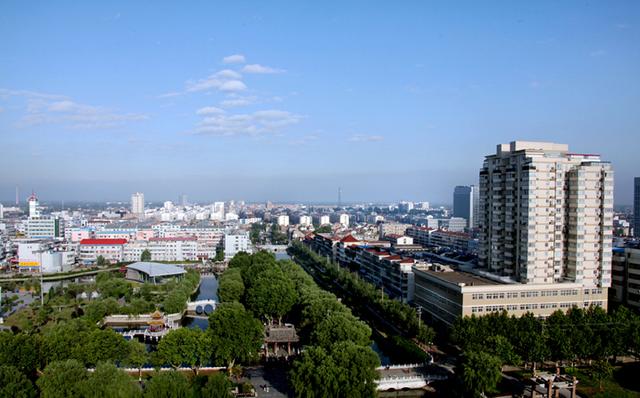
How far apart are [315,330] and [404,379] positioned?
206cm

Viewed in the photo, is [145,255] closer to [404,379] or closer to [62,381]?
[62,381]

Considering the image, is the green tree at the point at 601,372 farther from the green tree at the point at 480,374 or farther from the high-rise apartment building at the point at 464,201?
the high-rise apartment building at the point at 464,201

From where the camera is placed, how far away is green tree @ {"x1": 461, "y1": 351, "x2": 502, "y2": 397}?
857 centimetres

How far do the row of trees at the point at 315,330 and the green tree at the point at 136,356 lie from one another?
2393mm

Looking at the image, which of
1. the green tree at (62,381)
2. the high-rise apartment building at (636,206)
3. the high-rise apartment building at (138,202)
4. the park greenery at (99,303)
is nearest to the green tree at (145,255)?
the park greenery at (99,303)

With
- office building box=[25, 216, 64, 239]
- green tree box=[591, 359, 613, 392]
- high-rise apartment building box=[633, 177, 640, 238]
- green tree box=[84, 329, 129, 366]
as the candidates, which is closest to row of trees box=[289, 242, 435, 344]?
green tree box=[591, 359, 613, 392]

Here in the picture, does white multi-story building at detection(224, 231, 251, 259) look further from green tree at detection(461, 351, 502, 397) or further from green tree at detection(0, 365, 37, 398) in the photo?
green tree at detection(461, 351, 502, 397)

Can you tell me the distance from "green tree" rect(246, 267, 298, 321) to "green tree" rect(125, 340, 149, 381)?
4.40 m

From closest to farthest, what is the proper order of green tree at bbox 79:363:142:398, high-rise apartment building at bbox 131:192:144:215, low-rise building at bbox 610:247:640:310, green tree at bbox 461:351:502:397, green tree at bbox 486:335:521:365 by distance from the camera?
green tree at bbox 79:363:142:398 < green tree at bbox 461:351:502:397 < green tree at bbox 486:335:521:365 < low-rise building at bbox 610:247:640:310 < high-rise apartment building at bbox 131:192:144:215

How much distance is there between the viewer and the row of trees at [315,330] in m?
8.22

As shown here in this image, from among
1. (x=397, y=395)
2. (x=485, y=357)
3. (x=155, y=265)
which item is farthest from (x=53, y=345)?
(x=155, y=265)

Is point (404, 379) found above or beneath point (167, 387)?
beneath

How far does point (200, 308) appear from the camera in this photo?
17031 millimetres

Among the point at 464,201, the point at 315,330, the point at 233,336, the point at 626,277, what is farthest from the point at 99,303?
the point at 464,201
